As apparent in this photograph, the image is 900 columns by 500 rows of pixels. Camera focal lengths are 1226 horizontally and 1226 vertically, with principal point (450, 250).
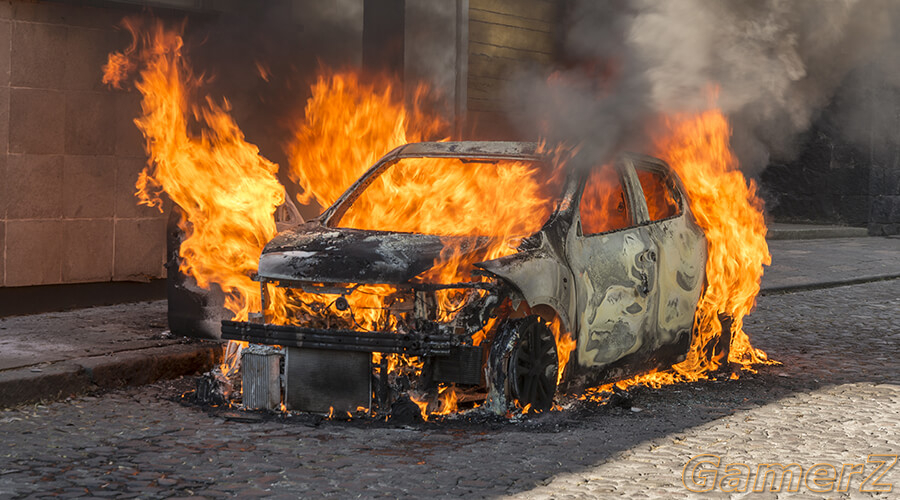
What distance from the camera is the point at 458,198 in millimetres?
7012

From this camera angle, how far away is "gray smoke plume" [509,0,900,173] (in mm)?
7572

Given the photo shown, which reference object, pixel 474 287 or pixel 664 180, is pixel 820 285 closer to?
pixel 664 180

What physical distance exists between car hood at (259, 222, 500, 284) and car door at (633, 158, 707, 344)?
4.71ft

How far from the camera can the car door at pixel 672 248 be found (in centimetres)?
723

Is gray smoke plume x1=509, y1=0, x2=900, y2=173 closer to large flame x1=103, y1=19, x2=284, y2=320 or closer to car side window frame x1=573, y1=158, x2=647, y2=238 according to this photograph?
car side window frame x1=573, y1=158, x2=647, y2=238

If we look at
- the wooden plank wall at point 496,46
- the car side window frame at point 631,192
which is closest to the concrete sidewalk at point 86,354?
the car side window frame at point 631,192

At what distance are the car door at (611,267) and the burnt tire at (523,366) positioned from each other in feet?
1.00

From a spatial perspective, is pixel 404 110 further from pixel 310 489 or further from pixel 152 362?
pixel 310 489

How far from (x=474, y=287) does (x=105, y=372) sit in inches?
97.0

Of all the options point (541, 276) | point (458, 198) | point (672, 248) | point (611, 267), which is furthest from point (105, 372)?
point (672, 248)

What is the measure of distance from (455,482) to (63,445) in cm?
194

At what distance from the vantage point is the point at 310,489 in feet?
15.9

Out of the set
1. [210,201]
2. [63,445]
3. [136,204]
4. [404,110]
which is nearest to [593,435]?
[63,445]

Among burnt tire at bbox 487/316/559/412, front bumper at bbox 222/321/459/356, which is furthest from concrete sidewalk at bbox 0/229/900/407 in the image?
burnt tire at bbox 487/316/559/412
